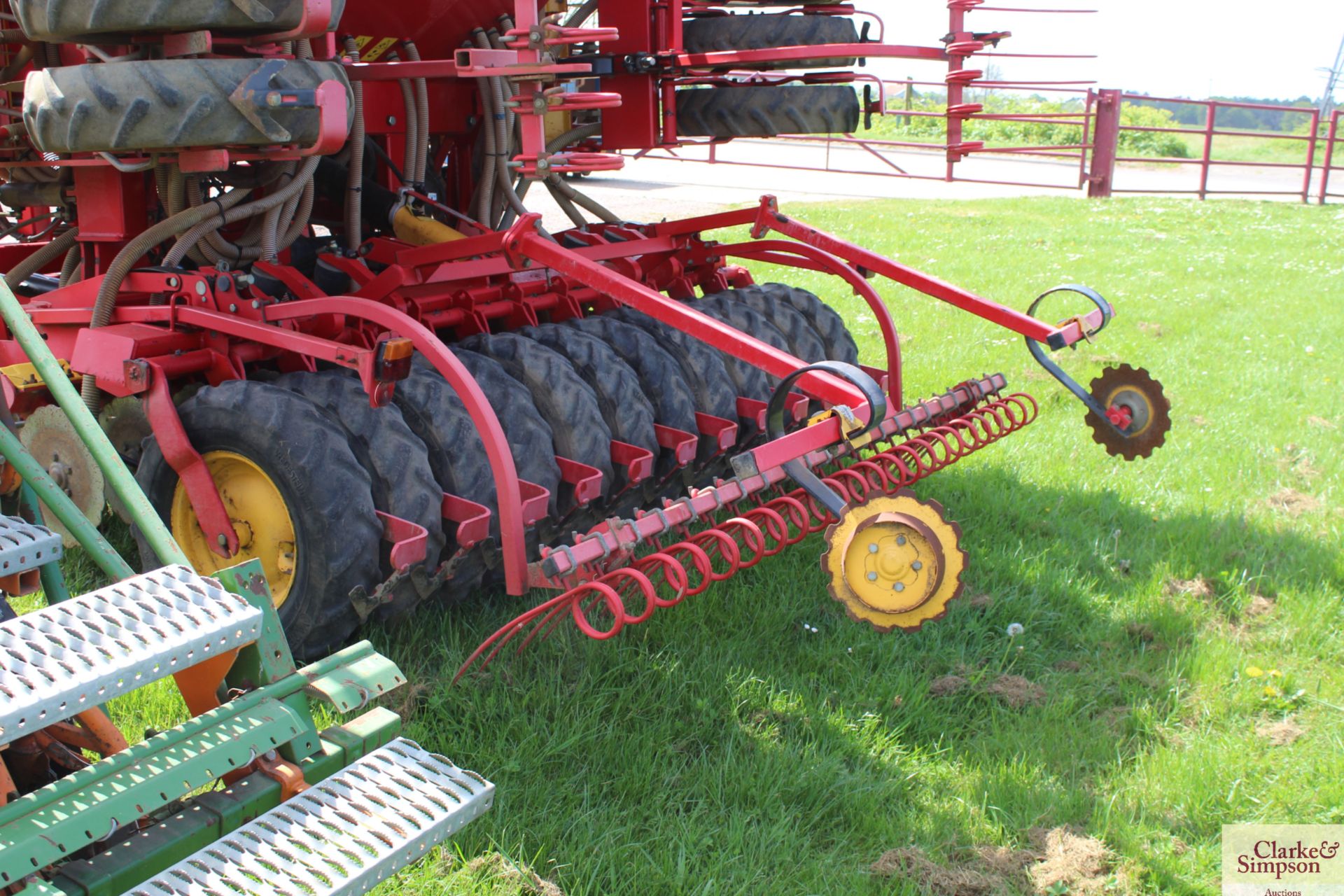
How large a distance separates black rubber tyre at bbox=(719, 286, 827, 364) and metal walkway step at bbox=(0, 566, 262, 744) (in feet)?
9.99

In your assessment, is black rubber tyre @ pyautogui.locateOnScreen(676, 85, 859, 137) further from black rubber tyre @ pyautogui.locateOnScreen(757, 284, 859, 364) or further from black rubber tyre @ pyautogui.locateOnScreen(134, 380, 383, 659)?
black rubber tyre @ pyautogui.locateOnScreen(134, 380, 383, 659)

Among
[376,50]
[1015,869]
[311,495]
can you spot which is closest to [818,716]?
[1015,869]

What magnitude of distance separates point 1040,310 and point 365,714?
257 inches

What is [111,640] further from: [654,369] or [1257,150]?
[1257,150]

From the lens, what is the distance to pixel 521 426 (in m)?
3.63

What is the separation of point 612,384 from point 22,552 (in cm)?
205

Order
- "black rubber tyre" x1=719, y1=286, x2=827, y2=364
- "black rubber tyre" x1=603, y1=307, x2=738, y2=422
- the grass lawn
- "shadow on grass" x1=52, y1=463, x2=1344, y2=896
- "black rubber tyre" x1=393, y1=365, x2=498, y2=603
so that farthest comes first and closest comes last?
the grass lawn
"black rubber tyre" x1=719, y1=286, x2=827, y2=364
"black rubber tyre" x1=603, y1=307, x2=738, y2=422
"black rubber tyre" x1=393, y1=365, x2=498, y2=603
"shadow on grass" x1=52, y1=463, x2=1344, y2=896

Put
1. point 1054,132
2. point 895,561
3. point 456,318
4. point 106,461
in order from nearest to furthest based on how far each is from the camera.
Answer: point 106,461 → point 895,561 → point 456,318 → point 1054,132

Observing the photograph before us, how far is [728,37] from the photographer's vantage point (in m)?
4.60

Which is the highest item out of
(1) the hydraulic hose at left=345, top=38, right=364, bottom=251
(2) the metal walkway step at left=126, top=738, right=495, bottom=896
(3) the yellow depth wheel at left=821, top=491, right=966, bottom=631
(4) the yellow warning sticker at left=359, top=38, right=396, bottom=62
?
(4) the yellow warning sticker at left=359, top=38, right=396, bottom=62

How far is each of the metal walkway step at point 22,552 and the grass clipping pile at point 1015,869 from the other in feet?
5.91

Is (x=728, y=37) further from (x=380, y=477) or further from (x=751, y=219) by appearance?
(x=380, y=477)

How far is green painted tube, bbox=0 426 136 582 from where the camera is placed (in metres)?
2.35

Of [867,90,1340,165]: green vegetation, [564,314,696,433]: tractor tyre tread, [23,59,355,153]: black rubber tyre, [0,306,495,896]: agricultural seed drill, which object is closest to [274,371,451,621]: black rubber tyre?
[23,59,355,153]: black rubber tyre
